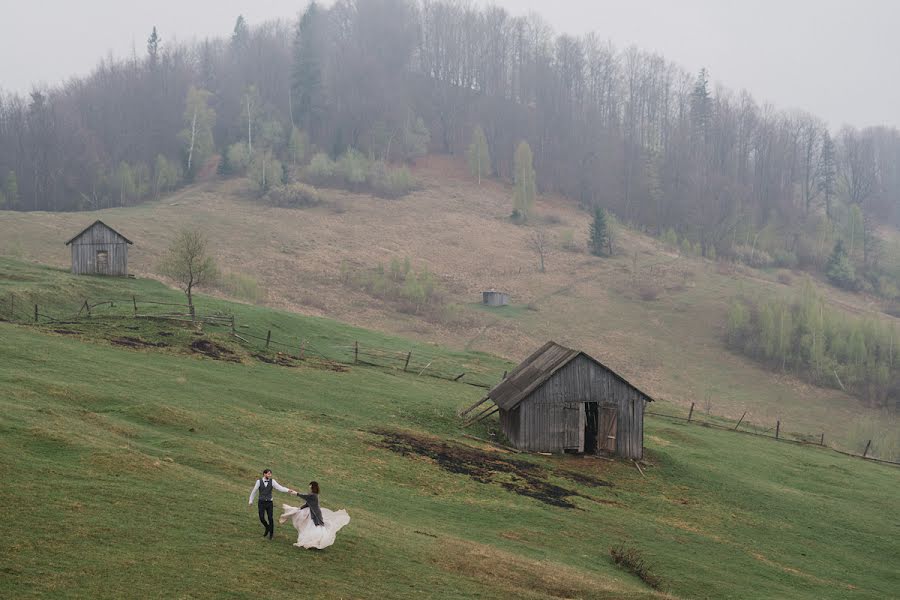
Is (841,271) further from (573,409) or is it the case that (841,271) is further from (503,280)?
(573,409)

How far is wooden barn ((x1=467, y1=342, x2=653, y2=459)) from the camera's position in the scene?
42.1m

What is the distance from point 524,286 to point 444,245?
17333 mm

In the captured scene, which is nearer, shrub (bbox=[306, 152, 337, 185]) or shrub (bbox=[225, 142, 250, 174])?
shrub (bbox=[225, 142, 250, 174])

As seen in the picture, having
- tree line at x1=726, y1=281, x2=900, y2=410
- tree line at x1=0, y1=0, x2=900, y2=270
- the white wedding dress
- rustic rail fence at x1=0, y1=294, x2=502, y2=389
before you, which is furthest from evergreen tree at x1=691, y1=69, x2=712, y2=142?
the white wedding dress

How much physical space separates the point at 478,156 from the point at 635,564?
133158 mm

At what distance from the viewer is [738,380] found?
8600cm

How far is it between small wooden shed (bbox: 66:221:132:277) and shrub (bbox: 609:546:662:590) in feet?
170

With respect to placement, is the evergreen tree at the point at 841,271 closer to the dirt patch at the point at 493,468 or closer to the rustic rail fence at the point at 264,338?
the rustic rail fence at the point at 264,338

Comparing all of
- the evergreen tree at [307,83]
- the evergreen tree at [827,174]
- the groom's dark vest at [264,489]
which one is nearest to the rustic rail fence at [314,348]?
the groom's dark vest at [264,489]

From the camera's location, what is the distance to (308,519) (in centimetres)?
2036

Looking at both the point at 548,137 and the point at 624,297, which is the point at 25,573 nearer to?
the point at 624,297

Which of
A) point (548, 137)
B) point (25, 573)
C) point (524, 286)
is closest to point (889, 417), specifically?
point (524, 286)

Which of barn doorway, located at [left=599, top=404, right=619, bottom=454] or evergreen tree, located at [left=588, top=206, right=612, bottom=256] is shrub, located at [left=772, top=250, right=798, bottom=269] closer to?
evergreen tree, located at [left=588, top=206, right=612, bottom=256]

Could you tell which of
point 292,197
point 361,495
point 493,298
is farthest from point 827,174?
point 361,495
